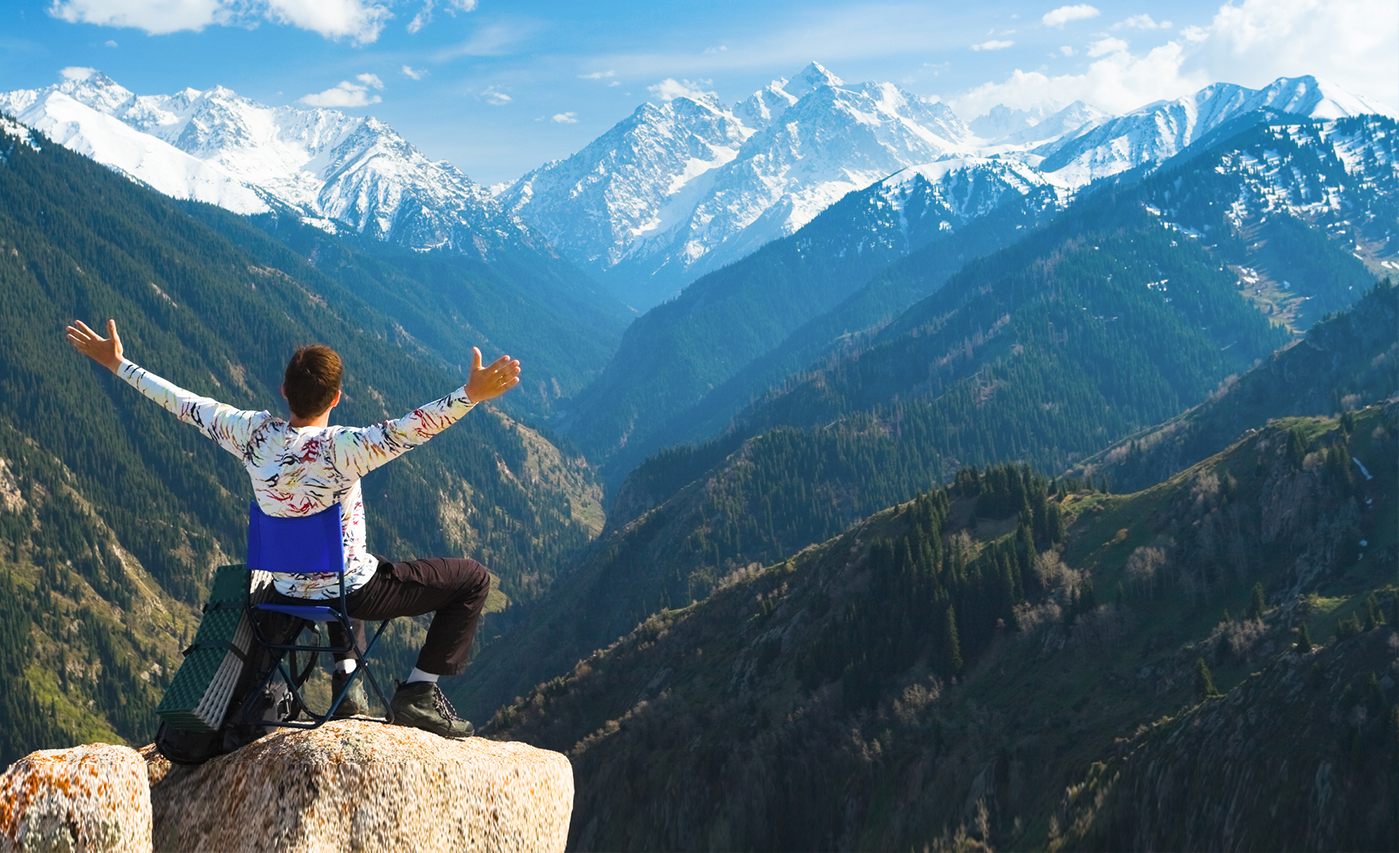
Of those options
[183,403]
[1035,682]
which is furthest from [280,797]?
[1035,682]

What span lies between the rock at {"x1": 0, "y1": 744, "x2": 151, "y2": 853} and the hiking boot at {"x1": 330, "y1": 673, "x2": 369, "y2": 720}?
2.92 meters

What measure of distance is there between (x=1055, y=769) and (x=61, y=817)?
8249 centimetres

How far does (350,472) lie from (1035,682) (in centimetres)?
9950

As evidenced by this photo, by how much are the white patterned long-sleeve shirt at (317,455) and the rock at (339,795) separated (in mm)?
2011

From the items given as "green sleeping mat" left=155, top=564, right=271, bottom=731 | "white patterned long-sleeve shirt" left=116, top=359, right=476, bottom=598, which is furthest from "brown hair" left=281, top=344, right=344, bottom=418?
"green sleeping mat" left=155, top=564, right=271, bottom=731

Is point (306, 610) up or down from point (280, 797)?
up

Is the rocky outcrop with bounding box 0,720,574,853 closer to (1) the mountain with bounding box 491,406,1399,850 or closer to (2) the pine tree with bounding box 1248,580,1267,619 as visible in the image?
(1) the mountain with bounding box 491,406,1399,850

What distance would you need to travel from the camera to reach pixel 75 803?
10562 millimetres

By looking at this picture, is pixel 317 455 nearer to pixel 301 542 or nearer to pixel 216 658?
pixel 301 542

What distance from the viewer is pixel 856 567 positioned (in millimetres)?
134250

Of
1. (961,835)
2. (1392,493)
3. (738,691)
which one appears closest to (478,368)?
(961,835)

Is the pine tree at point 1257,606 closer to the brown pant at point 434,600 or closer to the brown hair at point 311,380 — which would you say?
the brown pant at point 434,600

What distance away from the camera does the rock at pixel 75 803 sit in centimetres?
1027

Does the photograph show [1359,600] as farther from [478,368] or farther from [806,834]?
[478,368]
